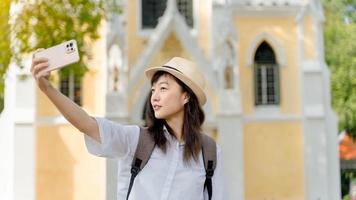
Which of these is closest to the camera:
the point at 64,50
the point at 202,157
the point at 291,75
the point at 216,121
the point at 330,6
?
the point at 64,50

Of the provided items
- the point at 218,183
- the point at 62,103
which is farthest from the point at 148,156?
the point at 62,103

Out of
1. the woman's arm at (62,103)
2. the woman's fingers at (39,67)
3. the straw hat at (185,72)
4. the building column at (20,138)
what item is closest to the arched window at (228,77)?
the building column at (20,138)

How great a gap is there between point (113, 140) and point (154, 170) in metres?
0.27

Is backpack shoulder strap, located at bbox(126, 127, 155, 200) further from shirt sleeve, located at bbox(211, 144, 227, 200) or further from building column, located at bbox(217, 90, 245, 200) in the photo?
building column, located at bbox(217, 90, 245, 200)

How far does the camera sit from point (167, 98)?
318 cm

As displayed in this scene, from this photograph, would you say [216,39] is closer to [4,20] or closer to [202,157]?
[4,20]

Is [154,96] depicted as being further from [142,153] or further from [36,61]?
[36,61]

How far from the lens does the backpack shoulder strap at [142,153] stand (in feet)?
9.78

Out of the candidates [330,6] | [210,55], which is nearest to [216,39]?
[210,55]

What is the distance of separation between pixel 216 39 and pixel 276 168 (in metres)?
4.50

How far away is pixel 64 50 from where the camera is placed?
281cm

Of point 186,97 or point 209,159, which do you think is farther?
point 186,97

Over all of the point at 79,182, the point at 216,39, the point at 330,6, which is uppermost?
the point at 330,6

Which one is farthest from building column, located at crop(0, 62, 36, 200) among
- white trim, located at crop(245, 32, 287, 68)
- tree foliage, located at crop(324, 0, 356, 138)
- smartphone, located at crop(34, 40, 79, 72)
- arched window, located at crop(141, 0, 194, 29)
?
smartphone, located at crop(34, 40, 79, 72)
